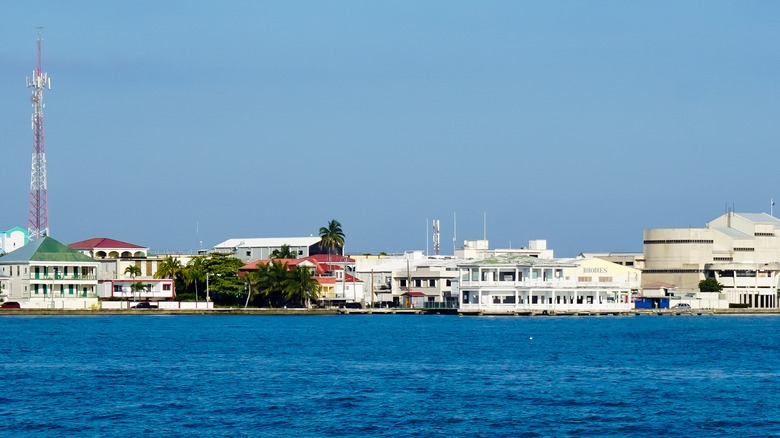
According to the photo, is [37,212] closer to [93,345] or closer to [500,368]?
[93,345]

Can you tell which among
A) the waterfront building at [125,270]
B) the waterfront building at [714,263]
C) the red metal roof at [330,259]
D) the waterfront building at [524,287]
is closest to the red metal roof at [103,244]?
the waterfront building at [125,270]

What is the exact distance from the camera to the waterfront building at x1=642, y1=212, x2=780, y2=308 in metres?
168

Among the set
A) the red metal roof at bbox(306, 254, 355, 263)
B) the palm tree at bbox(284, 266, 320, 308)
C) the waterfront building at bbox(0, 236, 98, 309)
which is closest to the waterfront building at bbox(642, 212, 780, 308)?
the red metal roof at bbox(306, 254, 355, 263)

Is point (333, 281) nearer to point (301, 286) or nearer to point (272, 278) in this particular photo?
point (301, 286)

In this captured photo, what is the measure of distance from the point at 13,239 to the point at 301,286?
66595 millimetres

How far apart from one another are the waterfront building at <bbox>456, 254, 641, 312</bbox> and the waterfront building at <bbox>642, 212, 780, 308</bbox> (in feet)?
115

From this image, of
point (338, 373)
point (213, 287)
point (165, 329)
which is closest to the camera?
point (338, 373)

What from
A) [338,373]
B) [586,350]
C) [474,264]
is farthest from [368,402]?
[474,264]

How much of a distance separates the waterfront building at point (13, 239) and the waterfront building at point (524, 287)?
3077 inches

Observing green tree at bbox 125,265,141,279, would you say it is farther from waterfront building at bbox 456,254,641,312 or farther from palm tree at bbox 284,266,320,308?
waterfront building at bbox 456,254,641,312

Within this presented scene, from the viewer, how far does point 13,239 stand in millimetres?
181000

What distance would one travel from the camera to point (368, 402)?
155 feet

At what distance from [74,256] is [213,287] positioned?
53.6ft

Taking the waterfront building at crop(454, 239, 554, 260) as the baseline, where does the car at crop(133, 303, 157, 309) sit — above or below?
below
